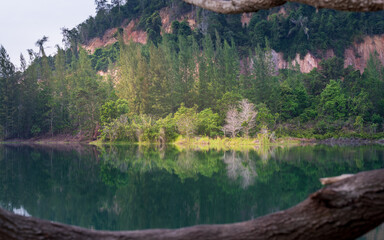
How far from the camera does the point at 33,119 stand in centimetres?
3638

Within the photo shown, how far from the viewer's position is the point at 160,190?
7926 mm

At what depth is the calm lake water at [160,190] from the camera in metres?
5.84

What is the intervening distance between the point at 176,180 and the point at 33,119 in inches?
1236

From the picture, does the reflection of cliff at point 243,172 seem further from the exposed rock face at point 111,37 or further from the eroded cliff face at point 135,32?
the exposed rock face at point 111,37

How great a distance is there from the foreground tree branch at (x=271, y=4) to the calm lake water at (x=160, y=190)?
377 centimetres

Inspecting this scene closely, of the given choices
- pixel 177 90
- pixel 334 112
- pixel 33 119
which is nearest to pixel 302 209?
pixel 334 112

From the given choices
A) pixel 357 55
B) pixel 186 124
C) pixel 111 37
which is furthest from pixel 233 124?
pixel 111 37

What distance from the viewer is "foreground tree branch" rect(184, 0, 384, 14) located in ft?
6.27

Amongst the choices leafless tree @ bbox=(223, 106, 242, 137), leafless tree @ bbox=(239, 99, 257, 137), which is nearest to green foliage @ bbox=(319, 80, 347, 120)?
leafless tree @ bbox=(239, 99, 257, 137)

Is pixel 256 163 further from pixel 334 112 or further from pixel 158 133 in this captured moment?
pixel 334 112

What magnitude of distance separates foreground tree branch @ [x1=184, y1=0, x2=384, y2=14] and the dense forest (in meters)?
21.8

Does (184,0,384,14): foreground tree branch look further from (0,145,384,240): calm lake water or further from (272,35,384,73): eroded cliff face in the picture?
(272,35,384,73): eroded cliff face

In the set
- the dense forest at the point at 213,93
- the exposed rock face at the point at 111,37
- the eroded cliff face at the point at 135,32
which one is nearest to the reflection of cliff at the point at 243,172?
the dense forest at the point at 213,93

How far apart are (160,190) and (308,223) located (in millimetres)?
6200
